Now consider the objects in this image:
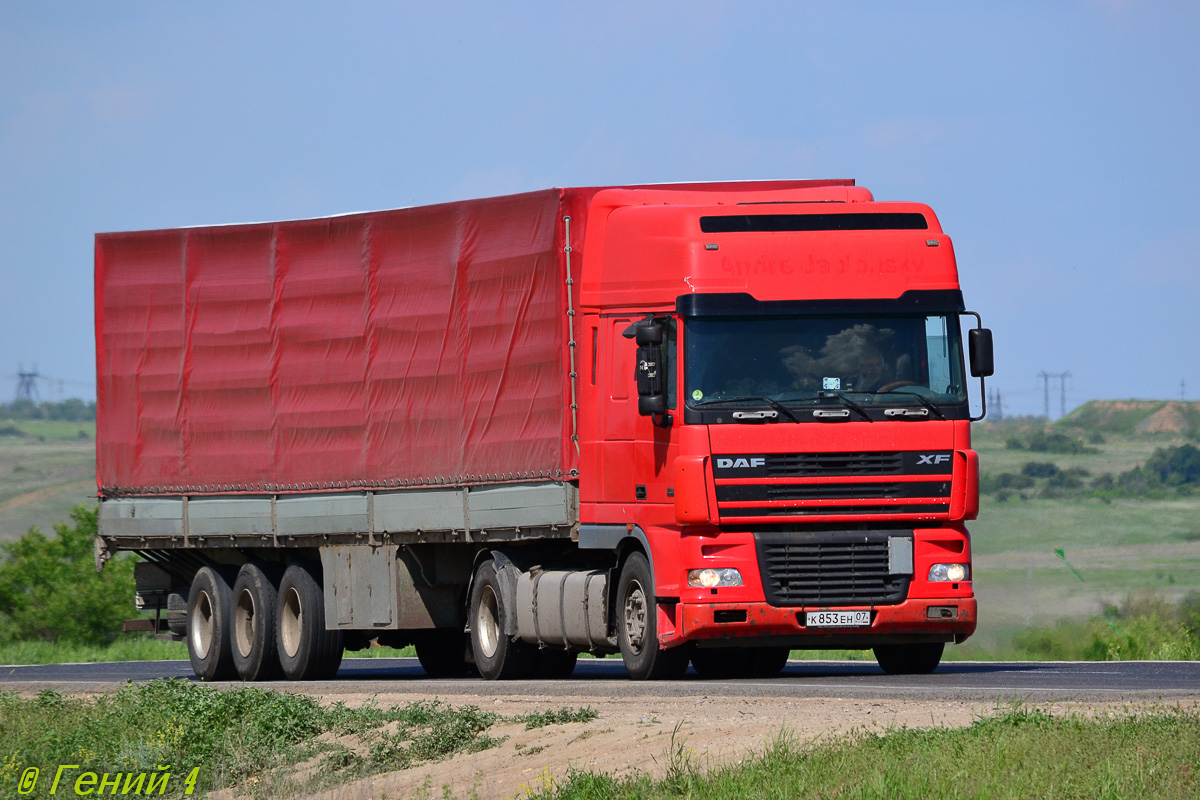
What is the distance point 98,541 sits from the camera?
962 inches

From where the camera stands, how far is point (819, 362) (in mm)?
16641

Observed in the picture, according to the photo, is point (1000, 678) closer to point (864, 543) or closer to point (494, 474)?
point (864, 543)

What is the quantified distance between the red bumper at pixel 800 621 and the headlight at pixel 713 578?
0.56ft

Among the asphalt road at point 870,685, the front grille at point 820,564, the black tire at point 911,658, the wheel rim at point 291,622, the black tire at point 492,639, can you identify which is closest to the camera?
the asphalt road at point 870,685

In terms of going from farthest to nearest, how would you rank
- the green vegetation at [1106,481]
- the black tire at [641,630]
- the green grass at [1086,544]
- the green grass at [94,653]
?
1. the green vegetation at [1106,481]
2. the green grass at [1086,544]
3. the green grass at [94,653]
4. the black tire at [641,630]

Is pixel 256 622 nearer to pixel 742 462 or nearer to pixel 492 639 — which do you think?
pixel 492 639

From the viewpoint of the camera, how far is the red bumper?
16.5 meters

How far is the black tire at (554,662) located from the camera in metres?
20.1

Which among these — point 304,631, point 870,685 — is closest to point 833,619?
point 870,685

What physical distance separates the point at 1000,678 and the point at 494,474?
5.52m

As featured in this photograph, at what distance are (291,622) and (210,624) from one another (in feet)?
5.96

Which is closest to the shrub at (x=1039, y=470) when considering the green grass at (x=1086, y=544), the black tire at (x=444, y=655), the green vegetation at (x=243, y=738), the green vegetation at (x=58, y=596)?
the green grass at (x=1086, y=544)

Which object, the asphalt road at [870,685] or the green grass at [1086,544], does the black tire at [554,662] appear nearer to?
the asphalt road at [870,685]

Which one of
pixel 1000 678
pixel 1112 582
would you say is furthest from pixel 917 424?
pixel 1112 582
